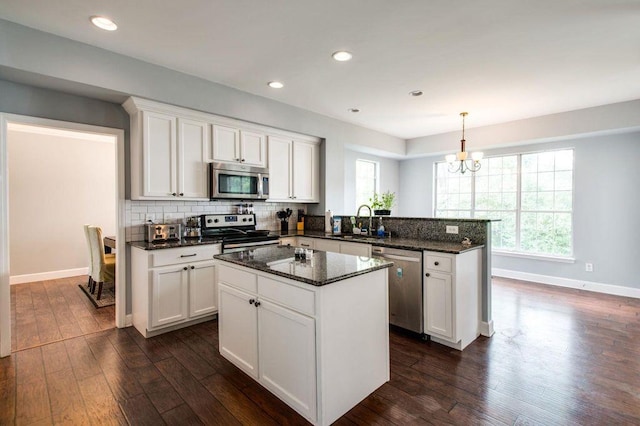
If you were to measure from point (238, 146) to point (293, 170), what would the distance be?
3.10 ft

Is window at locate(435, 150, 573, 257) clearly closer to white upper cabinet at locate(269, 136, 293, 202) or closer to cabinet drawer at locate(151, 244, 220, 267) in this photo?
white upper cabinet at locate(269, 136, 293, 202)

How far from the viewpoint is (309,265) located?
2.12m

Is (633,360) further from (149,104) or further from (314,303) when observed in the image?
(149,104)

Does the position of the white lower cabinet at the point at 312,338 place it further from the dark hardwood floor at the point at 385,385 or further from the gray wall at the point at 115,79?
the gray wall at the point at 115,79

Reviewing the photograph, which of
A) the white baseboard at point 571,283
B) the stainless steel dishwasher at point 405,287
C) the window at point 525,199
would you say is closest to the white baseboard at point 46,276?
the stainless steel dishwasher at point 405,287

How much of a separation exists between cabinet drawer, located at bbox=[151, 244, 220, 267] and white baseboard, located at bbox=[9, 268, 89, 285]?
366cm

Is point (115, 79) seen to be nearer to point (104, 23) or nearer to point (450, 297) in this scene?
point (104, 23)

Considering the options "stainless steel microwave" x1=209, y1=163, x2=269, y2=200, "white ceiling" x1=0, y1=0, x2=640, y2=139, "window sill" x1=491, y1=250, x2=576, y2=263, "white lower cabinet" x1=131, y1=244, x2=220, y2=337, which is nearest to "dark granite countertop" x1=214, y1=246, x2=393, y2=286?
"white lower cabinet" x1=131, y1=244, x2=220, y2=337

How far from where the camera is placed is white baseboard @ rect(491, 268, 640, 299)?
4508 millimetres

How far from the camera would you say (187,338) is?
3.09m

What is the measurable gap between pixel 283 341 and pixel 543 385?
1.91 meters

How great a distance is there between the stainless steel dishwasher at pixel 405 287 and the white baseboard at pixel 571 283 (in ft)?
11.4

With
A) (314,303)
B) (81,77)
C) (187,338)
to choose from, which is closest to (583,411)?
(314,303)

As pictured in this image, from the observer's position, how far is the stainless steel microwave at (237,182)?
3684 mm
